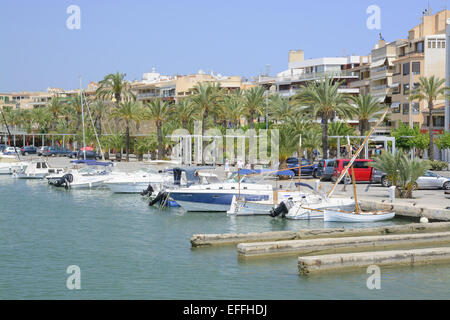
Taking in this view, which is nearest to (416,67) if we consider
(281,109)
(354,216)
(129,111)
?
(281,109)

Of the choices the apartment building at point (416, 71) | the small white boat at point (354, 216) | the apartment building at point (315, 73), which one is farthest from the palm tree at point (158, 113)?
the small white boat at point (354, 216)

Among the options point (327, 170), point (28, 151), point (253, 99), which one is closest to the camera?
point (327, 170)

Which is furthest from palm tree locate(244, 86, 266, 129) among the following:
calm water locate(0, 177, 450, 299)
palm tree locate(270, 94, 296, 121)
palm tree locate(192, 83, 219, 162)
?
calm water locate(0, 177, 450, 299)

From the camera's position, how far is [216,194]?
38.0m

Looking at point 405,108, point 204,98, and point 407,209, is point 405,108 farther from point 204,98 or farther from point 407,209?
point 407,209

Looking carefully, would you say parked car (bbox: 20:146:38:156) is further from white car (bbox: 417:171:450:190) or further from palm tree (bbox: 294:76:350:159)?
white car (bbox: 417:171:450:190)

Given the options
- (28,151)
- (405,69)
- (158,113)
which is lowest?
(28,151)

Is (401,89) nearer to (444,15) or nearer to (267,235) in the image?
(444,15)

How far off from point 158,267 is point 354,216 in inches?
497

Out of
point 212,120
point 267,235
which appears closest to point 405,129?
point 212,120

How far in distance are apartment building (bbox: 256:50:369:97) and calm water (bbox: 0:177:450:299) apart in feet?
242

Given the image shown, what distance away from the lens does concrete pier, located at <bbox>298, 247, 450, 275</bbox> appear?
21.8 metres

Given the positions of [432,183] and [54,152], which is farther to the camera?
[54,152]

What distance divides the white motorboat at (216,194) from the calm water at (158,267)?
1.17 m
